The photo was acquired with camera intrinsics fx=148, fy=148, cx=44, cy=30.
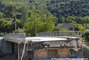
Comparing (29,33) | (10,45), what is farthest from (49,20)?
(10,45)

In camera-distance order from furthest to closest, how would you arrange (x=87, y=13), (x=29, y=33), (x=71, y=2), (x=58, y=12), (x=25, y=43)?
(x=71, y=2)
(x=58, y=12)
(x=87, y=13)
(x=29, y=33)
(x=25, y=43)

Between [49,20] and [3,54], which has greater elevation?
[49,20]

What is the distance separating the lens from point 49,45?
57.6ft

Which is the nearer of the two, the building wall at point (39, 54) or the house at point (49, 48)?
the house at point (49, 48)

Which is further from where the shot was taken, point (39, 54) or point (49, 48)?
point (49, 48)

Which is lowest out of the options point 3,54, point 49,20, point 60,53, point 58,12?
point 3,54

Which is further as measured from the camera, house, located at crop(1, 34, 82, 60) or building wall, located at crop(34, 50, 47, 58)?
building wall, located at crop(34, 50, 47, 58)

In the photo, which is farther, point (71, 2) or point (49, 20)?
point (71, 2)

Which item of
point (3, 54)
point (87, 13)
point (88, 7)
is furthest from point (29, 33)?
point (88, 7)

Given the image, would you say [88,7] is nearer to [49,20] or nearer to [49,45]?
[49,20]

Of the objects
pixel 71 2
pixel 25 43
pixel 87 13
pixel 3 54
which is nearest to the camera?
pixel 25 43

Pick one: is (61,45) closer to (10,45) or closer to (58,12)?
(10,45)

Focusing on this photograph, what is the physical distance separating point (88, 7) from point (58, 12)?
24.1 metres

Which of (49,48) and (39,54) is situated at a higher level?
(49,48)
